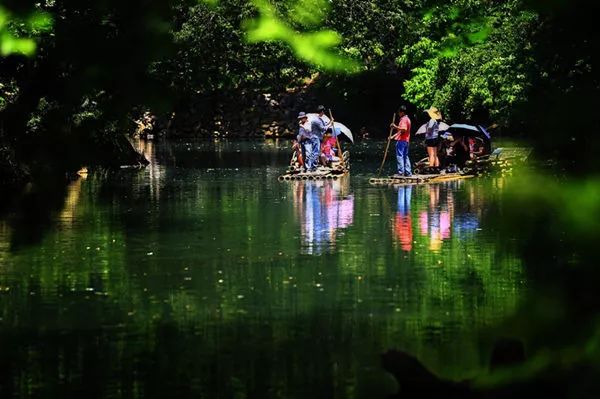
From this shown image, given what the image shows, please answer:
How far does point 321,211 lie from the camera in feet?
81.9

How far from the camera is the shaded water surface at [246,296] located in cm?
995

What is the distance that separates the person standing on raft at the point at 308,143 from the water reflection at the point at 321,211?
6.29ft

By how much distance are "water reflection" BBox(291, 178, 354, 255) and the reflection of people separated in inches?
35.2

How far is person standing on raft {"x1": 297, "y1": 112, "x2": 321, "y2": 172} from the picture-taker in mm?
36719

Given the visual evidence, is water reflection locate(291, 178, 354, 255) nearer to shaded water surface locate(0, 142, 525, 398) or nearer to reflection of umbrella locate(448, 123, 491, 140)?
shaded water surface locate(0, 142, 525, 398)

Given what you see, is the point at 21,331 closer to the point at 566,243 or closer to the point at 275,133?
the point at 566,243

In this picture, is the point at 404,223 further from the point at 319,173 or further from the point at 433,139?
Answer: the point at 433,139

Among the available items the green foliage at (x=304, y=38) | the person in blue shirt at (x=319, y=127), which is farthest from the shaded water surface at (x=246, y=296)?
the person in blue shirt at (x=319, y=127)

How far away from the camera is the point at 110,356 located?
10.9m

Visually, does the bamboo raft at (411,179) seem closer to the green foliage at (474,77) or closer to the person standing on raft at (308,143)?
the person standing on raft at (308,143)

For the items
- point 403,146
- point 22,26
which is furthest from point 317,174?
point 22,26

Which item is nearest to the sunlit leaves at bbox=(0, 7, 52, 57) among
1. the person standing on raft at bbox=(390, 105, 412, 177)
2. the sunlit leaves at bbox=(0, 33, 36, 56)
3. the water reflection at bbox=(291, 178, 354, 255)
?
the sunlit leaves at bbox=(0, 33, 36, 56)

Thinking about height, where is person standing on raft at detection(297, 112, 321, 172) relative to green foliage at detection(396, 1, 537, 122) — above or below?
below

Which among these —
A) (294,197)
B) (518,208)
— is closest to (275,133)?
(294,197)
